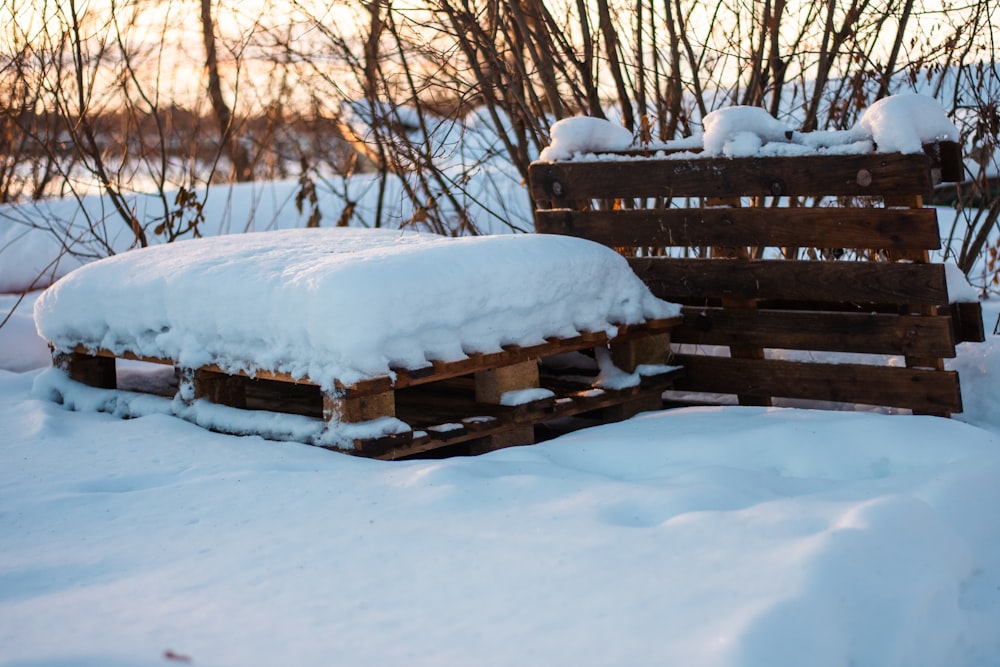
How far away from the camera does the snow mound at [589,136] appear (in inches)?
200

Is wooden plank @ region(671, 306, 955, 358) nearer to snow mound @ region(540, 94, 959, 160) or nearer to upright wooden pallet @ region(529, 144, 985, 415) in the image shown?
upright wooden pallet @ region(529, 144, 985, 415)

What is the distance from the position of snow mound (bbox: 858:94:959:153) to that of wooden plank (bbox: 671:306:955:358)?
73cm

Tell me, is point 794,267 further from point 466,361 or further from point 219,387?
point 219,387

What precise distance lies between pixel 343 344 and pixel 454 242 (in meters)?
0.78

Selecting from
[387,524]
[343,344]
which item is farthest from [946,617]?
[343,344]

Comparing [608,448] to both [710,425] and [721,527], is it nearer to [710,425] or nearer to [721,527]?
[710,425]

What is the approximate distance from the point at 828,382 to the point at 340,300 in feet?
7.52

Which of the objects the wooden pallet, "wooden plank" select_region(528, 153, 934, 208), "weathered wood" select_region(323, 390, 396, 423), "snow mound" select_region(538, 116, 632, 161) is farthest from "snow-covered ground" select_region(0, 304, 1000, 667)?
"snow mound" select_region(538, 116, 632, 161)

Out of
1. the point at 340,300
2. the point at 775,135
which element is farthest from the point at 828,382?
the point at 340,300

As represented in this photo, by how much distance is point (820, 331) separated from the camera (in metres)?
4.54

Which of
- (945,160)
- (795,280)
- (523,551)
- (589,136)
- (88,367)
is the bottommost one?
(523,551)

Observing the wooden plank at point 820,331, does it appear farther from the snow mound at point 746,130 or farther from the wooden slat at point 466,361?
the snow mound at point 746,130

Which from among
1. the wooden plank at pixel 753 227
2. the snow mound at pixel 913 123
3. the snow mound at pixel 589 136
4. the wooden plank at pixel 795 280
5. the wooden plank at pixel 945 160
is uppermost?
the snow mound at pixel 589 136

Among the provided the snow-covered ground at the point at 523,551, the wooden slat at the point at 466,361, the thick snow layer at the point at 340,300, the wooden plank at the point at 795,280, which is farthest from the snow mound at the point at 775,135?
the snow-covered ground at the point at 523,551
